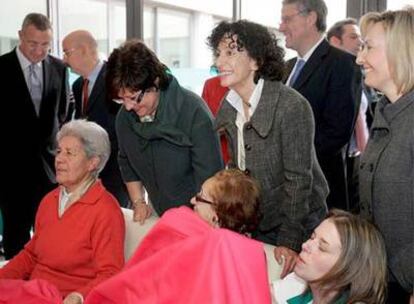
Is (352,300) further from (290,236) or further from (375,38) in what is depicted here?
(375,38)

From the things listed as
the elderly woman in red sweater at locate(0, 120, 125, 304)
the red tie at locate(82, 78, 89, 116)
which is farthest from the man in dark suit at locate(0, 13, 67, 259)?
the elderly woman in red sweater at locate(0, 120, 125, 304)

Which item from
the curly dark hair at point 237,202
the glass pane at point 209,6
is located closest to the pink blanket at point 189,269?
the curly dark hair at point 237,202

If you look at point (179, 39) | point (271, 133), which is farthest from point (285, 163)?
point (179, 39)

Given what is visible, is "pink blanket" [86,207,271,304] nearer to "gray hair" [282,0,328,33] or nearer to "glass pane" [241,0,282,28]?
"gray hair" [282,0,328,33]

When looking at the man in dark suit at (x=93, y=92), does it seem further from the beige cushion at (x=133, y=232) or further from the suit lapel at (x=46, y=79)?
the beige cushion at (x=133, y=232)

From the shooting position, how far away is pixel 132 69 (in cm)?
228

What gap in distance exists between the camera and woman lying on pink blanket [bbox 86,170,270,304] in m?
1.67

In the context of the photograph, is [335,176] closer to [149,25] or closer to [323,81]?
[323,81]

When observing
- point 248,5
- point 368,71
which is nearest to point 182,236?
point 368,71

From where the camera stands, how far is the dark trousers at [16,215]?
3.88m

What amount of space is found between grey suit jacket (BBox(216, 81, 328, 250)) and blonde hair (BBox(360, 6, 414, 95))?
1.48ft

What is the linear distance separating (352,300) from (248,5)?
9.39 ft

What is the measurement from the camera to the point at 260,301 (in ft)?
5.44

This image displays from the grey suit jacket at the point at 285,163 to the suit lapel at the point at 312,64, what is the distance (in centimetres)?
76
